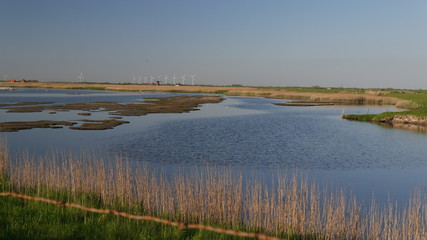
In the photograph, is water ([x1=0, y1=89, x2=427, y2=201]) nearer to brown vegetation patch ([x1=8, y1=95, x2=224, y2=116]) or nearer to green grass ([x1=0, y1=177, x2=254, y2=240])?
green grass ([x1=0, y1=177, x2=254, y2=240])

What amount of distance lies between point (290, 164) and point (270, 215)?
43.6 ft

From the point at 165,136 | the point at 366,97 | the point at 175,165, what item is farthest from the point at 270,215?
the point at 366,97

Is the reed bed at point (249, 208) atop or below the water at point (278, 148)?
atop

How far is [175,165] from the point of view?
76.7ft

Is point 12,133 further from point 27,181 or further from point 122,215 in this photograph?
point 122,215

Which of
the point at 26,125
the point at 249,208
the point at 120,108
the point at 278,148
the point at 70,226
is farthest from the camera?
the point at 120,108

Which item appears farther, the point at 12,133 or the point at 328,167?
the point at 12,133

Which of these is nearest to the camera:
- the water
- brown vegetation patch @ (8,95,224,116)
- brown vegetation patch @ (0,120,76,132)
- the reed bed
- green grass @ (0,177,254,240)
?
green grass @ (0,177,254,240)

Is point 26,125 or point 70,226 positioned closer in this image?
point 70,226

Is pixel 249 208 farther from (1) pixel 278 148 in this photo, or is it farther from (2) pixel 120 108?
(2) pixel 120 108

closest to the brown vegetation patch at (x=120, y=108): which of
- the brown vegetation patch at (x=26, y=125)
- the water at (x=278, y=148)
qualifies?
the brown vegetation patch at (x=26, y=125)

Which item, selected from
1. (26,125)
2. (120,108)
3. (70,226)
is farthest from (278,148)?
(120,108)

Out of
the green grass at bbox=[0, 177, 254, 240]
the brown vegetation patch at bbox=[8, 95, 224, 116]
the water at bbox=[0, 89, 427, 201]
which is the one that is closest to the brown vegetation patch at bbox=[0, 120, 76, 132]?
the water at bbox=[0, 89, 427, 201]

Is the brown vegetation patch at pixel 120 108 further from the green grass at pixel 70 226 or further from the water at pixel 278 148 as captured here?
the green grass at pixel 70 226
